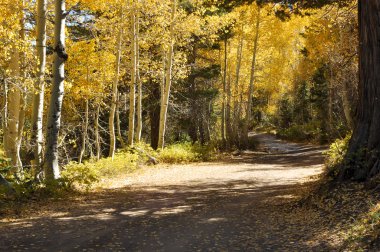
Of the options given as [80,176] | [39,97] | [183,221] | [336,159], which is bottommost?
[183,221]

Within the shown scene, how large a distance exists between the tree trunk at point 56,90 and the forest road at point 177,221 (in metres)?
1.09

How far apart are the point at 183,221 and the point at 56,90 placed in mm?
4204

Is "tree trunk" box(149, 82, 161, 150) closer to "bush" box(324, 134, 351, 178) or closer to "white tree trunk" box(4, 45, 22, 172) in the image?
"white tree trunk" box(4, 45, 22, 172)

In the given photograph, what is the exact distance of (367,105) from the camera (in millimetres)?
7699

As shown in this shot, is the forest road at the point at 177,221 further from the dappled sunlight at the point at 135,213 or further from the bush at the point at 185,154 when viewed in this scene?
the bush at the point at 185,154

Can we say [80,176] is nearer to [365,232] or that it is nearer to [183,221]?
[183,221]

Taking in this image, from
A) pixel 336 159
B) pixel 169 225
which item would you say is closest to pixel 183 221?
pixel 169 225

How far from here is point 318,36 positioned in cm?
2172

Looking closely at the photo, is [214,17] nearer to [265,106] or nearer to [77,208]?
[77,208]

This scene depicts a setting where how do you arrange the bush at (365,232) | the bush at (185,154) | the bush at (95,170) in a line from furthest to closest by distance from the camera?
1. the bush at (185,154)
2. the bush at (95,170)
3. the bush at (365,232)

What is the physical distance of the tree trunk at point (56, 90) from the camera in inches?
346

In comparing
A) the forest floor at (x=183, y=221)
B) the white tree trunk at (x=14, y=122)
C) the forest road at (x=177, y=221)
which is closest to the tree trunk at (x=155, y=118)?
the forest road at (x=177, y=221)

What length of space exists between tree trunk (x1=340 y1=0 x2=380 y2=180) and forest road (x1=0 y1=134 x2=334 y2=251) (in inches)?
51.1

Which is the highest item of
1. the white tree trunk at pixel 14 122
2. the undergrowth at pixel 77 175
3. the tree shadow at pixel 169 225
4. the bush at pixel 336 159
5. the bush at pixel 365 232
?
the white tree trunk at pixel 14 122
